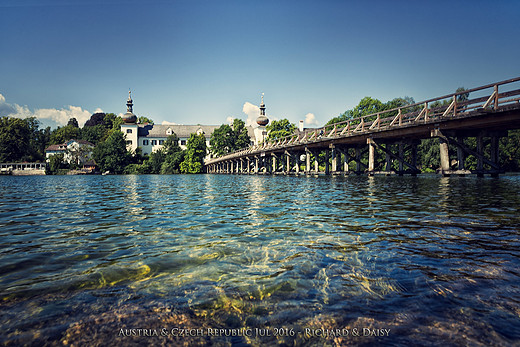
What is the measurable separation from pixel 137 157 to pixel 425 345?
108014 millimetres

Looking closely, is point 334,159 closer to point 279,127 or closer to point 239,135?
point 279,127

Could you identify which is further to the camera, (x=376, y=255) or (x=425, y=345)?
(x=376, y=255)

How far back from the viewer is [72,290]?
3.05m

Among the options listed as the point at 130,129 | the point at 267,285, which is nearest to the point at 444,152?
the point at 267,285

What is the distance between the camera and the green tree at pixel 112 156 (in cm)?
9081

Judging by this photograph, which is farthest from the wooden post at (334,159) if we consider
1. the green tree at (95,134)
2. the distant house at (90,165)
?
the green tree at (95,134)

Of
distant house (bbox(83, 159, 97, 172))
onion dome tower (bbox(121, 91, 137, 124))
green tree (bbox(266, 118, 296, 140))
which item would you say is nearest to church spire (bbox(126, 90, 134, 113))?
onion dome tower (bbox(121, 91, 137, 124))

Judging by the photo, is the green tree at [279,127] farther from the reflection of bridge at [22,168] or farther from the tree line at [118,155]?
the reflection of bridge at [22,168]

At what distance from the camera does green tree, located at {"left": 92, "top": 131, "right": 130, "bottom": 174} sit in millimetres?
90812

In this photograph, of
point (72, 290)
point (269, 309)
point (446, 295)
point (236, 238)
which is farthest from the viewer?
point (236, 238)

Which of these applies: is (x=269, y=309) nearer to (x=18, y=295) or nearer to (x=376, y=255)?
(x=376, y=255)

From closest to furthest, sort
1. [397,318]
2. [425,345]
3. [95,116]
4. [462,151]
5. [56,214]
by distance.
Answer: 1. [425,345]
2. [397,318]
3. [56,214]
4. [462,151]
5. [95,116]

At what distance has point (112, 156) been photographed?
91.8 metres

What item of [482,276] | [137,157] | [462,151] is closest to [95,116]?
[137,157]
